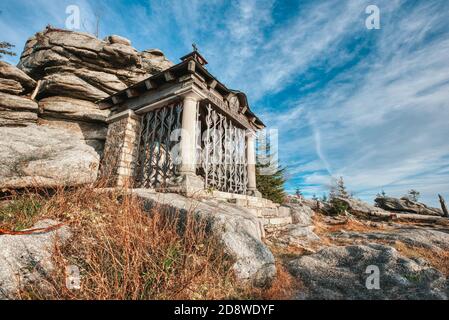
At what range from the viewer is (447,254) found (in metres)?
3.76

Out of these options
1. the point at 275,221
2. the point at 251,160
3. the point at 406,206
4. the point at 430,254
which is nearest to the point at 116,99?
the point at 251,160

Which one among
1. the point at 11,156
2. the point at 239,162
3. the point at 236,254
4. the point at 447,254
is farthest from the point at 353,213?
the point at 11,156

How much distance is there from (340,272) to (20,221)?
4.75 metres

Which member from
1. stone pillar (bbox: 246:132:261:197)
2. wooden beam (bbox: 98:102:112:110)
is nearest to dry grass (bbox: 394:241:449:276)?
stone pillar (bbox: 246:132:261:197)

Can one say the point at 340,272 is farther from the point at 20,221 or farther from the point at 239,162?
the point at 239,162

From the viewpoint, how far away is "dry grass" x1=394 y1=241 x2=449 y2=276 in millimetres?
3091

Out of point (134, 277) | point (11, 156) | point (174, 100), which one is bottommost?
point (134, 277)

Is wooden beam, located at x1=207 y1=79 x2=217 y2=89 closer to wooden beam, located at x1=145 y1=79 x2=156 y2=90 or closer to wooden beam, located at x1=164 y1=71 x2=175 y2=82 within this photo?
wooden beam, located at x1=164 y1=71 x2=175 y2=82

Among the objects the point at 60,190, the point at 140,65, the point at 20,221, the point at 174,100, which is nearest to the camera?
the point at 20,221

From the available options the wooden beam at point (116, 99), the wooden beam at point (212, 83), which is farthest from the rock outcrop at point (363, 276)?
the wooden beam at point (116, 99)

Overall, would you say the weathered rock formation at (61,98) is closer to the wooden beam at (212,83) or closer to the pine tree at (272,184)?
the wooden beam at (212,83)

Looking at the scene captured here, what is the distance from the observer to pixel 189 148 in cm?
588

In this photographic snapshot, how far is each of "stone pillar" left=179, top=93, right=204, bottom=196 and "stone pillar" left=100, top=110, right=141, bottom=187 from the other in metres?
2.43
